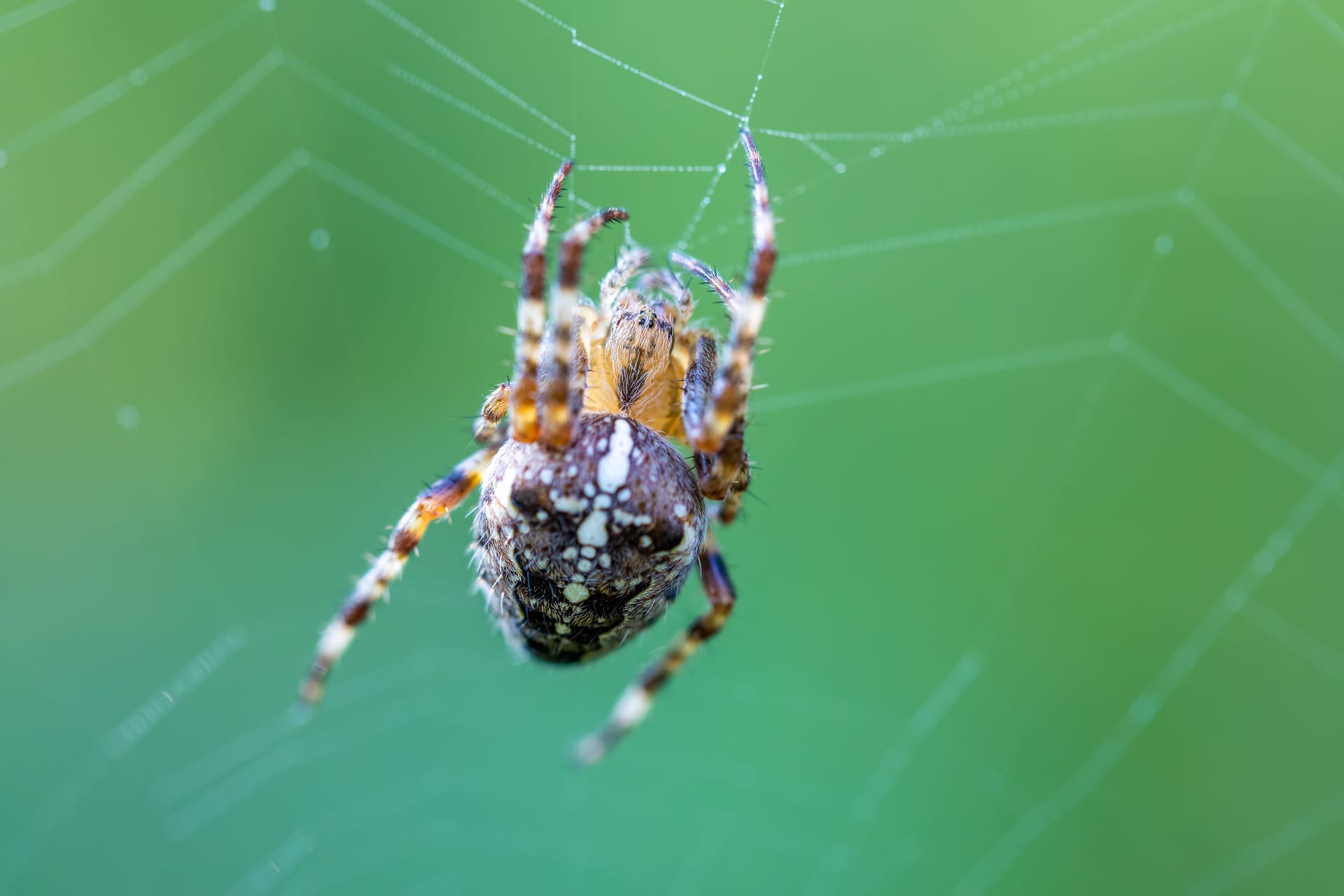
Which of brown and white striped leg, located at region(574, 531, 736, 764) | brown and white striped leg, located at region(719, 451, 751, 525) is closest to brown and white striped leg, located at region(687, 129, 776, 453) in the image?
brown and white striped leg, located at region(719, 451, 751, 525)

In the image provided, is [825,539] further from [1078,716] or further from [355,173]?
[355,173]

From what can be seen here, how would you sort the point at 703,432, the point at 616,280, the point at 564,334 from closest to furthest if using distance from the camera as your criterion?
the point at 564,334 < the point at 703,432 < the point at 616,280

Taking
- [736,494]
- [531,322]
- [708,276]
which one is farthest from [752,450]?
[531,322]

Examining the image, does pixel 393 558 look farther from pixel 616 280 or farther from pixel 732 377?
pixel 732 377

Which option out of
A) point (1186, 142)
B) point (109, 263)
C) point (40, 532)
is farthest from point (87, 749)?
Result: point (1186, 142)

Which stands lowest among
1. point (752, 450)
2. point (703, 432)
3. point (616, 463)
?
point (752, 450)

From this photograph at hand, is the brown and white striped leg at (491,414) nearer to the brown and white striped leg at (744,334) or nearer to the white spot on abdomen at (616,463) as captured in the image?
the white spot on abdomen at (616,463)

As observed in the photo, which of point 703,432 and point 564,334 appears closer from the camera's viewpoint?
point 564,334

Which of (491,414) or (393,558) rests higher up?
(491,414)
